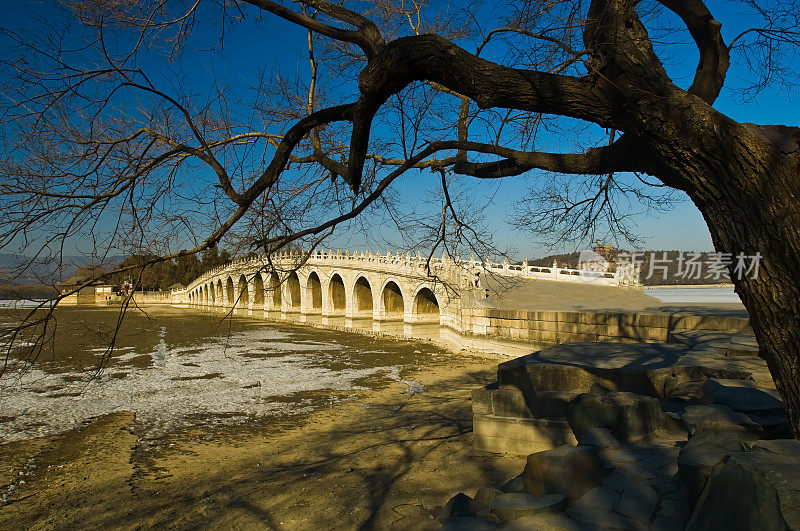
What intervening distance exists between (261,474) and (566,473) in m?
4.50

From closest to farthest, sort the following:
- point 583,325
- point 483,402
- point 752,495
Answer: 1. point 752,495
2. point 483,402
3. point 583,325

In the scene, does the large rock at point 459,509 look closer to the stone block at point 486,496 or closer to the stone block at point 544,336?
the stone block at point 486,496

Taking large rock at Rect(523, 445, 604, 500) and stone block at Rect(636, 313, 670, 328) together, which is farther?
stone block at Rect(636, 313, 670, 328)

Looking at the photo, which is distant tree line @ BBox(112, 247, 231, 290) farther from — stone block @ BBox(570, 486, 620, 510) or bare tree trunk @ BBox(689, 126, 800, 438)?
bare tree trunk @ BBox(689, 126, 800, 438)

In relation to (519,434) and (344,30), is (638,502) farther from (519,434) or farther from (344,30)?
(344,30)

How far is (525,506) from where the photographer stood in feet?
9.04

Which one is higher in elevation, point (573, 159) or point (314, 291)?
point (573, 159)

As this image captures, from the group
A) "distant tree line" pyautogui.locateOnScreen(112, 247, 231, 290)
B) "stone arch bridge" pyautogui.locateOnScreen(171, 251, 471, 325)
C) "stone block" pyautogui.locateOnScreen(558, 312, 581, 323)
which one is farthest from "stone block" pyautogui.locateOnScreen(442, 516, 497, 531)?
"stone arch bridge" pyautogui.locateOnScreen(171, 251, 471, 325)

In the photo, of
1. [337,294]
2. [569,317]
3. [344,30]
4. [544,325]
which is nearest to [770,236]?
[344,30]

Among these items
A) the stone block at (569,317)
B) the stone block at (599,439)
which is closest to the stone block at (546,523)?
the stone block at (599,439)

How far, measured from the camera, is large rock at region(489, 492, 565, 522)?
270 centimetres

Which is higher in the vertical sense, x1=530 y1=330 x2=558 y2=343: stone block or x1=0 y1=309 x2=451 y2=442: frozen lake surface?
x1=530 y1=330 x2=558 y2=343: stone block

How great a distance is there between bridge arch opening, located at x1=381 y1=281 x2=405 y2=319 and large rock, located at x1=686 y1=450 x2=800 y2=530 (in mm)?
34951

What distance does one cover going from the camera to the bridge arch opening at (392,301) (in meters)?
37.7
